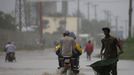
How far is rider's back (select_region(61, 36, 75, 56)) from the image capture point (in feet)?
57.7

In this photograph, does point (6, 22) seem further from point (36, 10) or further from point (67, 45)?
point (67, 45)

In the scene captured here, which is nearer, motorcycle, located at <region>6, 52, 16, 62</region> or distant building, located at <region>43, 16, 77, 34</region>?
motorcycle, located at <region>6, 52, 16, 62</region>

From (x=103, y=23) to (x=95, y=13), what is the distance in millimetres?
6628

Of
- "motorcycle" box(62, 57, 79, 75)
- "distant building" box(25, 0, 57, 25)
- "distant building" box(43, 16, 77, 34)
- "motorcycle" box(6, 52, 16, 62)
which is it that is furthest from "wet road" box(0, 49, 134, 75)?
"distant building" box(43, 16, 77, 34)

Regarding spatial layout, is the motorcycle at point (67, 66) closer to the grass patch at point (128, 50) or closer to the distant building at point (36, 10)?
the grass patch at point (128, 50)

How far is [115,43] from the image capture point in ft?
53.8

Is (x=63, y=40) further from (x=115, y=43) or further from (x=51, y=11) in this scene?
(x=51, y=11)

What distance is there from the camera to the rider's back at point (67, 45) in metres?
17.6

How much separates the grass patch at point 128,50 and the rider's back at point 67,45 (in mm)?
25844

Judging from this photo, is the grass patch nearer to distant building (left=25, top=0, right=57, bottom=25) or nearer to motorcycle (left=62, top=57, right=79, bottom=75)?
motorcycle (left=62, top=57, right=79, bottom=75)

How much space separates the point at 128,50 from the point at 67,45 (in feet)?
104

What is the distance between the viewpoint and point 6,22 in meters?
82.6

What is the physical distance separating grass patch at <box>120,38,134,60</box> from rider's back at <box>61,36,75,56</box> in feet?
84.8

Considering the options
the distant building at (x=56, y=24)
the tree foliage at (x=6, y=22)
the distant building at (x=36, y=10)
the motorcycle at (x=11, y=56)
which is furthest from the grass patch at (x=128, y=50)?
the distant building at (x=56, y=24)
